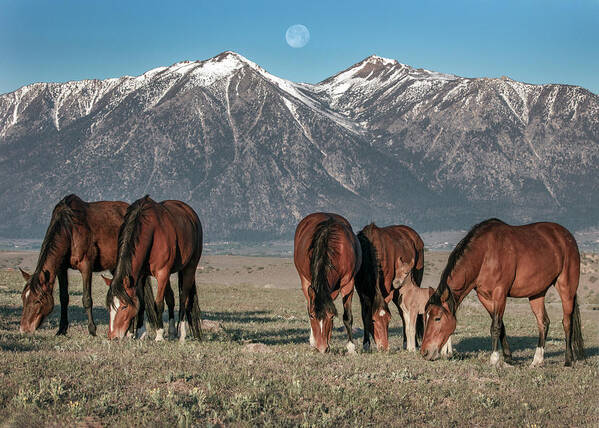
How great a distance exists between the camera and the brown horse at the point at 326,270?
47.0 ft

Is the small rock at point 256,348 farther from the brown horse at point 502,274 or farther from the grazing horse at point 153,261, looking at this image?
the brown horse at point 502,274

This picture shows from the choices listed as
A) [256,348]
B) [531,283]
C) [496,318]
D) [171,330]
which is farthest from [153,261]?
[531,283]

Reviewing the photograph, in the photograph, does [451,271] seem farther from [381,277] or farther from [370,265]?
[381,277]

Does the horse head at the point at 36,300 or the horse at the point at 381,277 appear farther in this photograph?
the horse at the point at 381,277

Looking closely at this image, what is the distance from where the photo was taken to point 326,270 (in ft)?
48.4

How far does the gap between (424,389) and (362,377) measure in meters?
1.03

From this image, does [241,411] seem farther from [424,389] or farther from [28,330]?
[28,330]

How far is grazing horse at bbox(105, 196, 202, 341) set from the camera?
14742mm

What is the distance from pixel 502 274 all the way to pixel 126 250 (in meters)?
7.55

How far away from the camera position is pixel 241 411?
32.2 ft

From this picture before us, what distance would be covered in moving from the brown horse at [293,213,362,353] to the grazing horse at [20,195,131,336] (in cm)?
447

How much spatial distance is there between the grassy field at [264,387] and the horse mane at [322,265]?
953 mm

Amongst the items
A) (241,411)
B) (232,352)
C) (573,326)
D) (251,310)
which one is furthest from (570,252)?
(251,310)

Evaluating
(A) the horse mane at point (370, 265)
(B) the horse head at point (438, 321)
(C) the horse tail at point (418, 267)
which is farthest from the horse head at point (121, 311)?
(C) the horse tail at point (418, 267)
